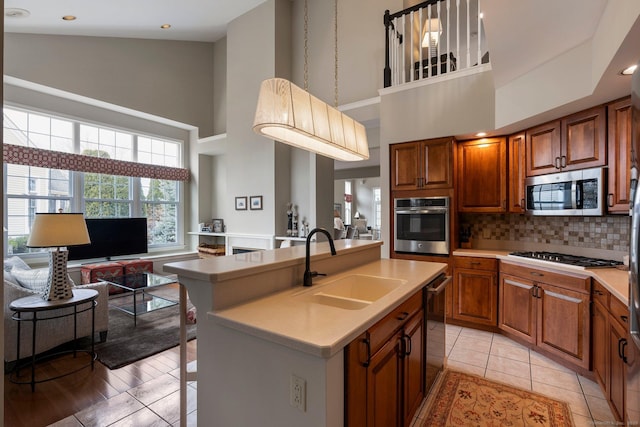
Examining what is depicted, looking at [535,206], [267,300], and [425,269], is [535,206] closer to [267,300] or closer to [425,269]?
[425,269]

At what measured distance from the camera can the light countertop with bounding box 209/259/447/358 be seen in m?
1.12

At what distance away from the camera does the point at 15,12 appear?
4016mm

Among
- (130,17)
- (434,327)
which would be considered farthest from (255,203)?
(434,327)

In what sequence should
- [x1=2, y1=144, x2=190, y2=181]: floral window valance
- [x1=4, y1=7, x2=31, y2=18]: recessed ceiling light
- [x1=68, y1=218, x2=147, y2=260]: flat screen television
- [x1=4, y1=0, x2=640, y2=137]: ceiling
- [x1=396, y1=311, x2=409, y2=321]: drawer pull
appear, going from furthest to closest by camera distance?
1. [x1=68, y1=218, x2=147, y2=260]: flat screen television
2. [x1=2, y1=144, x2=190, y2=181]: floral window valance
3. [x1=4, y1=7, x2=31, y2=18]: recessed ceiling light
4. [x1=4, y1=0, x2=640, y2=137]: ceiling
5. [x1=396, y1=311, x2=409, y2=321]: drawer pull

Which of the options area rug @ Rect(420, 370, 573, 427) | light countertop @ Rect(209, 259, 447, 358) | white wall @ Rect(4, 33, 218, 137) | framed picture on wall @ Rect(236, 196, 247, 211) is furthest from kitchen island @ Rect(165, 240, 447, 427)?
white wall @ Rect(4, 33, 218, 137)

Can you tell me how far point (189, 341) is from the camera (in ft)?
10.8

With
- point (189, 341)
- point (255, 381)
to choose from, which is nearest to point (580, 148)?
point (255, 381)

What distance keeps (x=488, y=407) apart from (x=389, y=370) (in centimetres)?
120

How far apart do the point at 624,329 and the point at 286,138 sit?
7.82 ft

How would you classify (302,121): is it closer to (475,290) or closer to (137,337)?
(475,290)

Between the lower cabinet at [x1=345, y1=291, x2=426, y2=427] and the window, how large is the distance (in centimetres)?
580

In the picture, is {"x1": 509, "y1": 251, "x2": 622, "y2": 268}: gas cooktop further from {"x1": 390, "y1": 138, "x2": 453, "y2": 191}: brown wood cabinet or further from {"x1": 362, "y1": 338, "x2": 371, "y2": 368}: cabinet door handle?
{"x1": 362, "y1": 338, "x2": 371, "y2": 368}: cabinet door handle

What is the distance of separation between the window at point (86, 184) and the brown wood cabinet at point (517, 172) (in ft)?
20.9

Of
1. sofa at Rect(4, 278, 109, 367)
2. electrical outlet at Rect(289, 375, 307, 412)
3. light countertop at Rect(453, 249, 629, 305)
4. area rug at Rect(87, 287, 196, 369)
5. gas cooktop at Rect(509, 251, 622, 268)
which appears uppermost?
gas cooktop at Rect(509, 251, 622, 268)
